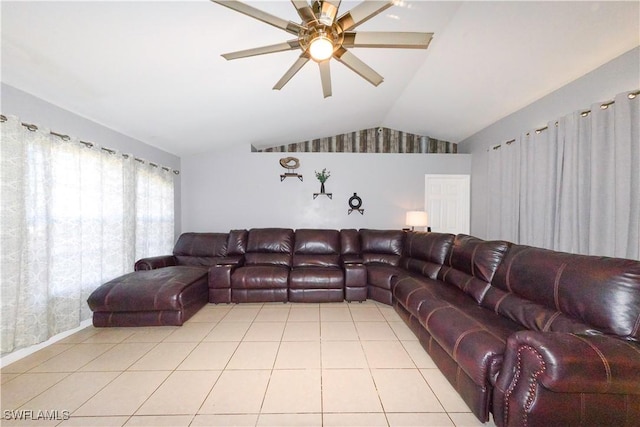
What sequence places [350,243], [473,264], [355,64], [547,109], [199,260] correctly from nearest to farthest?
[355,64] < [473,264] < [547,109] < [199,260] < [350,243]

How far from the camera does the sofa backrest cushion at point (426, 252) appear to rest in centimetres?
304

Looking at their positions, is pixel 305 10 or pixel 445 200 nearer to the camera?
pixel 305 10

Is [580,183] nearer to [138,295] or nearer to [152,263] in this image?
[138,295]

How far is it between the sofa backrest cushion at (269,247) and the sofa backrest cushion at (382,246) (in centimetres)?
126

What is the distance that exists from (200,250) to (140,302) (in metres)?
1.46

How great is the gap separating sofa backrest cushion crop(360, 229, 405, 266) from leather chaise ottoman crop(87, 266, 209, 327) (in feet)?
8.54

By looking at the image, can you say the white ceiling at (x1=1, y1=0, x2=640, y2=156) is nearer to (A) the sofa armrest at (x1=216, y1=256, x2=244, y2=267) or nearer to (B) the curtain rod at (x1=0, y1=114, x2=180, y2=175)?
(B) the curtain rod at (x1=0, y1=114, x2=180, y2=175)

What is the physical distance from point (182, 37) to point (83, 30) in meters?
0.59

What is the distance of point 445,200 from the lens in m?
4.71

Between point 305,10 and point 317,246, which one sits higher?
point 305,10

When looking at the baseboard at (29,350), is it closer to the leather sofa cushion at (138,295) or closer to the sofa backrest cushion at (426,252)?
the leather sofa cushion at (138,295)

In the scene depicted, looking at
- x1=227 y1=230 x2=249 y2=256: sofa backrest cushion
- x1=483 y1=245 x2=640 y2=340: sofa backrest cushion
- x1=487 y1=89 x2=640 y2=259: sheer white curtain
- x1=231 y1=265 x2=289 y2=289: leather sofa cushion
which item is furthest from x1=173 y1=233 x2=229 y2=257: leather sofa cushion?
x1=487 y1=89 x2=640 y2=259: sheer white curtain

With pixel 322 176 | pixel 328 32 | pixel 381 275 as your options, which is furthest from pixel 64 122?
pixel 381 275

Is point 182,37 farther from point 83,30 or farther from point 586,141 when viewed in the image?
point 586,141
